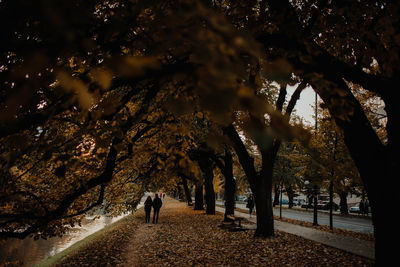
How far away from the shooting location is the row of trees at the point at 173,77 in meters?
1.20

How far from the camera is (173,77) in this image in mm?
1794

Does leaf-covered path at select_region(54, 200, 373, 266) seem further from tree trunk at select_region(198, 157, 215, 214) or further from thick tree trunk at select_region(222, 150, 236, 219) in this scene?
A: tree trunk at select_region(198, 157, 215, 214)

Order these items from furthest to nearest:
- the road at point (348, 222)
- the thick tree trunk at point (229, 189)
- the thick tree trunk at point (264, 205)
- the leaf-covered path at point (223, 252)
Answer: the road at point (348, 222)
the thick tree trunk at point (229, 189)
the thick tree trunk at point (264, 205)
the leaf-covered path at point (223, 252)

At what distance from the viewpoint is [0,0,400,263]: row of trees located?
3.93ft

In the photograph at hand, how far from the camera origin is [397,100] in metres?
4.15

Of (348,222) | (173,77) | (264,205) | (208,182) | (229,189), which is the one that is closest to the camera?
(173,77)

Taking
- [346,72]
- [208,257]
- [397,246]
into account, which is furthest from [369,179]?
[208,257]

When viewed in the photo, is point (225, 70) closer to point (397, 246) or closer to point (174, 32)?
point (174, 32)

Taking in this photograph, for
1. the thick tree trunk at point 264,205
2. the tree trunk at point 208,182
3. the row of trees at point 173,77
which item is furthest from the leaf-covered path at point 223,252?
the tree trunk at point 208,182

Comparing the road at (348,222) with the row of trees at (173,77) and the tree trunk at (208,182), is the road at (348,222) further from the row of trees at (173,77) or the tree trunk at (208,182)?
the row of trees at (173,77)

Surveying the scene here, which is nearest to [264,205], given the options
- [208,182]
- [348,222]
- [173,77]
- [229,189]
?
[229,189]

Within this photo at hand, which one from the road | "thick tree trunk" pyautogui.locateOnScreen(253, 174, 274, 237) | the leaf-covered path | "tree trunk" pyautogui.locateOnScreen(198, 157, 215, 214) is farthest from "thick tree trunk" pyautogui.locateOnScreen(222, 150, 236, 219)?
the road

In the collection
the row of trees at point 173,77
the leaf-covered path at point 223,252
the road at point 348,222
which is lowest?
the road at point 348,222

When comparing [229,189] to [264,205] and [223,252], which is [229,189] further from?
[223,252]
